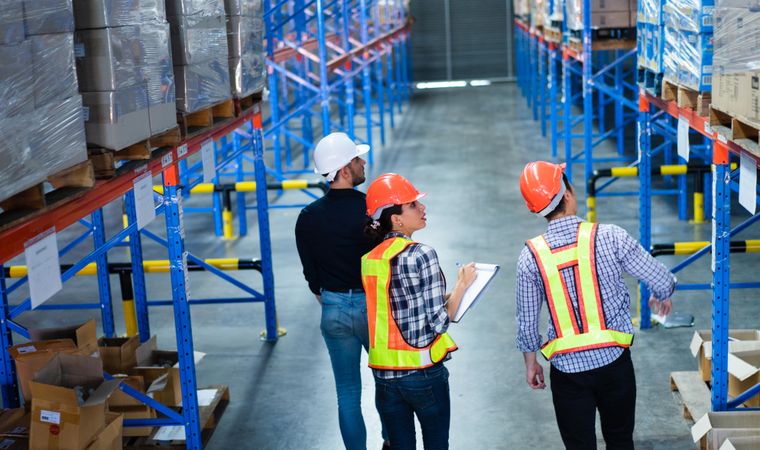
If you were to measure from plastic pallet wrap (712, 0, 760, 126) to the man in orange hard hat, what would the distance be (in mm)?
949

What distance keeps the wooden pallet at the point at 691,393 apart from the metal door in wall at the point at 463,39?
26060 millimetres

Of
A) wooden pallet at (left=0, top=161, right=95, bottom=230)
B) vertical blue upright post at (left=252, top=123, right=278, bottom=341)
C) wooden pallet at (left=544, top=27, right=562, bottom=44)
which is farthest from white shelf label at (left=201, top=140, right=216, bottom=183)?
wooden pallet at (left=544, top=27, right=562, bottom=44)

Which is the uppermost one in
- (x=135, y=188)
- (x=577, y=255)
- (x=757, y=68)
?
(x=757, y=68)

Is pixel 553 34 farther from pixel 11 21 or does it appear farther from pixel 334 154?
pixel 11 21

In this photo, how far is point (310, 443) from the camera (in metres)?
6.29

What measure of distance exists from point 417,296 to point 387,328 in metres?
0.22

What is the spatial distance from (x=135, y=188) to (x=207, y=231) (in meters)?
8.31

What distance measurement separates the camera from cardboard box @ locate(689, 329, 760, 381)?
6.31 m

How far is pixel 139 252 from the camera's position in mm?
7129

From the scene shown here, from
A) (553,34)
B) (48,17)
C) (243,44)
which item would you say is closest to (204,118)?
(243,44)

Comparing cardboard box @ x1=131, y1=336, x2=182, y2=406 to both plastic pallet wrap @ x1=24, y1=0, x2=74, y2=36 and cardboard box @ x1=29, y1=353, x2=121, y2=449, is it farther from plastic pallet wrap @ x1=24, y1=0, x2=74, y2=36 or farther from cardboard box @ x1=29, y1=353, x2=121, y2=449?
plastic pallet wrap @ x1=24, y1=0, x2=74, y2=36

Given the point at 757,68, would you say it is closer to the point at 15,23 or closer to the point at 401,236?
the point at 401,236

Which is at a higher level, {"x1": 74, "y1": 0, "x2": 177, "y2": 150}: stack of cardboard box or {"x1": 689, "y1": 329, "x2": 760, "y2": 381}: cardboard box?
{"x1": 74, "y1": 0, "x2": 177, "y2": 150}: stack of cardboard box

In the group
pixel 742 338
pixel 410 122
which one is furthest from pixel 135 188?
pixel 410 122
